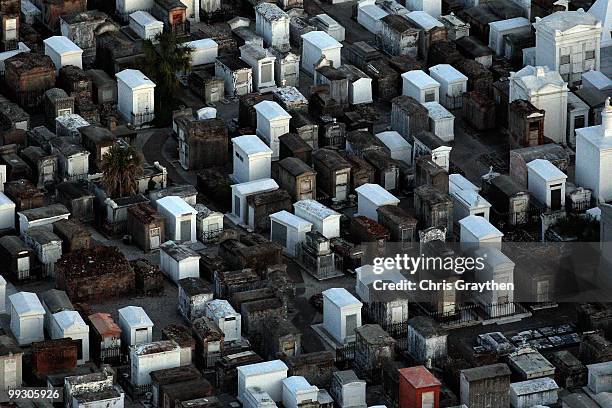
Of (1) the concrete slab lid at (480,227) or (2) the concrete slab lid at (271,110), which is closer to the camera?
(1) the concrete slab lid at (480,227)

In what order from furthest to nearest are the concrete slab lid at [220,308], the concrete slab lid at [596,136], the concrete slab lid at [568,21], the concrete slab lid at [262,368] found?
1. the concrete slab lid at [568,21]
2. the concrete slab lid at [596,136]
3. the concrete slab lid at [220,308]
4. the concrete slab lid at [262,368]

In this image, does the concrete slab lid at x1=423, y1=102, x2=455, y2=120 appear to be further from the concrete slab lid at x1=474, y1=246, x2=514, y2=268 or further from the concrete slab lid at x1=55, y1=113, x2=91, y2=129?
the concrete slab lid at x1=55, y1=113, x2=91, y2=129

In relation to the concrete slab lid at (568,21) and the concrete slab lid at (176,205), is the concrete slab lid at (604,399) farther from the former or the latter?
the concrete slab lid at (568,21)

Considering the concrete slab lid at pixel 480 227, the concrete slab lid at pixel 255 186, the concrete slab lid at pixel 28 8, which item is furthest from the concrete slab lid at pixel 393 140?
the concrete slab lid at pixel 28 8

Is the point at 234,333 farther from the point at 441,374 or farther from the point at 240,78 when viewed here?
the point at 240,78

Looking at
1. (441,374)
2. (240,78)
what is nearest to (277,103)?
(240,78)

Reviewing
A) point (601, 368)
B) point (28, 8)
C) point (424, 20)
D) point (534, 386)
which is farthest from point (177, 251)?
point (28, 8)

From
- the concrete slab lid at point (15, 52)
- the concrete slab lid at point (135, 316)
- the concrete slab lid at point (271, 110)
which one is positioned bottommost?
the concrete slab lid at point (15, 52)

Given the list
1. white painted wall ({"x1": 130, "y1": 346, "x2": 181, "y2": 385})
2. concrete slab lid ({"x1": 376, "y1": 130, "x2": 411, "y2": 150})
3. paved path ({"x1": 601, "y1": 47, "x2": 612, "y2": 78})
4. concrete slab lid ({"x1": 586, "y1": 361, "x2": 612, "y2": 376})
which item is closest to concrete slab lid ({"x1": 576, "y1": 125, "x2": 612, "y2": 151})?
concrete slab lid ({"x1": 376, "y1": 130, "x2": 411, "y2": 150})
